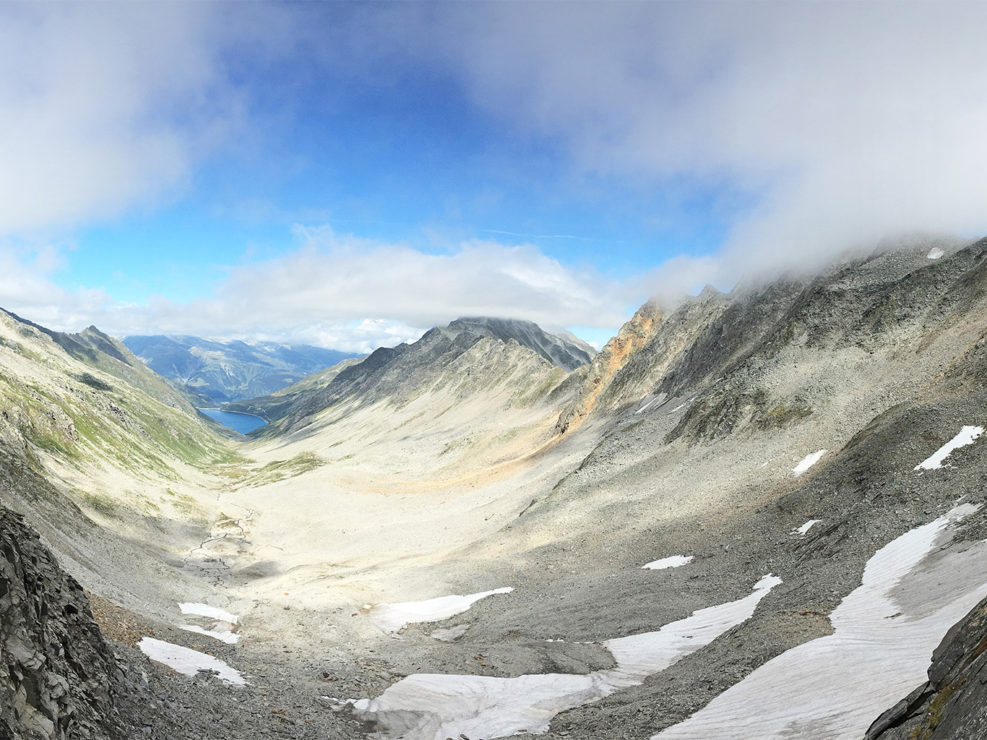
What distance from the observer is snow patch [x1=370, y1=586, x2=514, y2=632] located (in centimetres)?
4072

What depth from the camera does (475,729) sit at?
22844mm

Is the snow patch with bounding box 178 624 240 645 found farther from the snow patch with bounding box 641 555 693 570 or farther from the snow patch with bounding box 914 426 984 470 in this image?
the snow patch with bounding box 914 426 984 470

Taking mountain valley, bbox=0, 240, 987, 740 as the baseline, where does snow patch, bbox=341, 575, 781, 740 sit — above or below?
below

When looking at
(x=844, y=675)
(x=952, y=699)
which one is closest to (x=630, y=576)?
(x=844, y=675)

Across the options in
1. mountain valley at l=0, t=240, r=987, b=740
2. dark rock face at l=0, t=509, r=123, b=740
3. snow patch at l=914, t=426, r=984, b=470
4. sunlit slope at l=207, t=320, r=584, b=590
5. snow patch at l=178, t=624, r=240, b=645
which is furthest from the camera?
sunlit slope at l=207, t=320, r=584, b=590

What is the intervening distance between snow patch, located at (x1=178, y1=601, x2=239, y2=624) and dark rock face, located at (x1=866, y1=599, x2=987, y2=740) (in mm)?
39294

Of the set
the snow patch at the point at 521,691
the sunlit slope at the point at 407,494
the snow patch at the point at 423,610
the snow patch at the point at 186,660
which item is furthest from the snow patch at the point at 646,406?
the snow patch at the point at 186,660

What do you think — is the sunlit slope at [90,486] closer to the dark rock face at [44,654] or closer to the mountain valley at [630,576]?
the mountain valley at [630,576]

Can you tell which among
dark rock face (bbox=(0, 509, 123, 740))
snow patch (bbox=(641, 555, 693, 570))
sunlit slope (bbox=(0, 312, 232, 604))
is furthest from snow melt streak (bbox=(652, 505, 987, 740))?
sunlit slope (bbox=(0, 312, 232, 604))

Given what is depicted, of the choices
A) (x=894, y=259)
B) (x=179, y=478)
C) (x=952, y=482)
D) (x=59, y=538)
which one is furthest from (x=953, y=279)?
(x=179, y=478)

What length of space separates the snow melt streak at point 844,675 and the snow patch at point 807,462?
23288 millimetres

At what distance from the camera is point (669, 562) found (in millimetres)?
39438

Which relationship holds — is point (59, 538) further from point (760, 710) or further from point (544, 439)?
point (544, 439)

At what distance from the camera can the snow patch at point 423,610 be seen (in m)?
40.7
